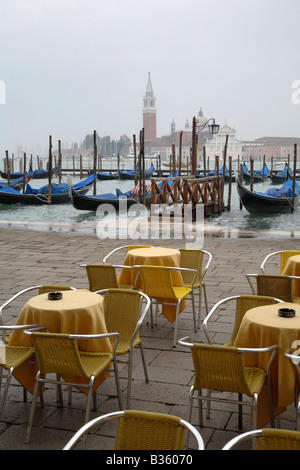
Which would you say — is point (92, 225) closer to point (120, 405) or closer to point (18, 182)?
point (120, 405)

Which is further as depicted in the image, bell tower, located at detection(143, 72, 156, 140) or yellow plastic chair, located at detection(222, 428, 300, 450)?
bell tower, located at detection(143, 72, 156, 140)

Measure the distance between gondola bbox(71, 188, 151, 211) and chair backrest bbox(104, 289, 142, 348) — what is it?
1538 centimetres

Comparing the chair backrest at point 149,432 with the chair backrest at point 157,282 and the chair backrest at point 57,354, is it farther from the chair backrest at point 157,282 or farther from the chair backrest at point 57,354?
the chair backrest at point 157,282

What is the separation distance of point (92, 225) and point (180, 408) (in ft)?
25.4

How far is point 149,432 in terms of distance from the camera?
1.75 m

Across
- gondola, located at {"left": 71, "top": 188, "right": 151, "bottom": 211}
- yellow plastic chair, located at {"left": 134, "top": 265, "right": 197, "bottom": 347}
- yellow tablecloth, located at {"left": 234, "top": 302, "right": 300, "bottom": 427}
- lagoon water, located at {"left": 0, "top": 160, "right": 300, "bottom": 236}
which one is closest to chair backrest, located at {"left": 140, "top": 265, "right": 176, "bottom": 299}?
yellow plastic chair, located at {"left": 134, "top": 265, "right": 197, "bottom": 347}

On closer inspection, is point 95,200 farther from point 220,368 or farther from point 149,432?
point 149,432

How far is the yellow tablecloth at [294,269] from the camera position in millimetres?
3988

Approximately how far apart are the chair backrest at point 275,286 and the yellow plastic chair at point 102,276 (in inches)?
40.1

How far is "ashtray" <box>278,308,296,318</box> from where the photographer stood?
8.98 ft

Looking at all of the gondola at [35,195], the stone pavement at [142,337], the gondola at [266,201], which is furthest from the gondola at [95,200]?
the stone pavement at [142,337]

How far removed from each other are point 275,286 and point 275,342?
1059mm

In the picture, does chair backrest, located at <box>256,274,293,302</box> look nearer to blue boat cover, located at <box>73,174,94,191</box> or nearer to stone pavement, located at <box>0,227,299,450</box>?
stone pavement, located at <box>0,227,299,450</box>

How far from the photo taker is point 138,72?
100188mm
